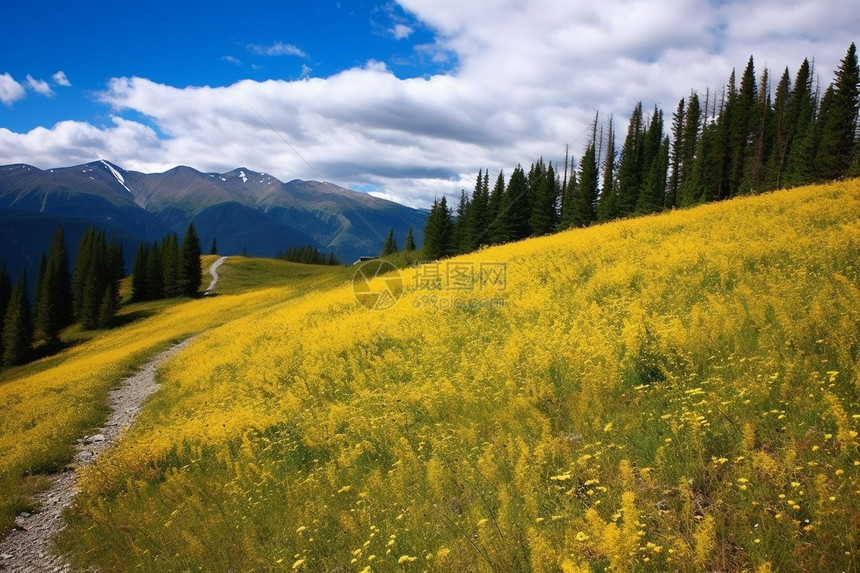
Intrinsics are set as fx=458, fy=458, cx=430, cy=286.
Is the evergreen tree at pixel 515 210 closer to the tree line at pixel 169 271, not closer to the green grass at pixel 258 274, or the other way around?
the green grass at pixel 258 274

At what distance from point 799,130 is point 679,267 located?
6324cm

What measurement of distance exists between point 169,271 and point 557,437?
8765 cm

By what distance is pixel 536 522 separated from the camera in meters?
5.24

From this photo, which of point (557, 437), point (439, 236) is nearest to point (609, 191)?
point (439, 236)

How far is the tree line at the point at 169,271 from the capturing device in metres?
77.4

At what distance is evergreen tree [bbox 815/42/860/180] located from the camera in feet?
156

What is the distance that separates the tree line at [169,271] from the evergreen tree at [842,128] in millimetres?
84643

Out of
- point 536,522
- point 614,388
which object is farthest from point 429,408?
point 536,522

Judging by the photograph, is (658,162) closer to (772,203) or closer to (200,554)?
(772,203)

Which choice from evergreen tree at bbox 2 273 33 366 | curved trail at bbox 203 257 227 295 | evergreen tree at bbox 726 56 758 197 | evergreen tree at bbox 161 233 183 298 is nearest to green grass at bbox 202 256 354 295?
curved trail at bbox 203 257 227 295

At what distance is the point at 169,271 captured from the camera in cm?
8044

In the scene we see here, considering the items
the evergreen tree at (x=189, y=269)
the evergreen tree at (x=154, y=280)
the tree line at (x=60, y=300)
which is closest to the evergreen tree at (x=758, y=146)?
the evergreen tree at (x=189, y=269)

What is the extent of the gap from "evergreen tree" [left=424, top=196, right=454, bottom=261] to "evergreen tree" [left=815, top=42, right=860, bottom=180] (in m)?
43.1

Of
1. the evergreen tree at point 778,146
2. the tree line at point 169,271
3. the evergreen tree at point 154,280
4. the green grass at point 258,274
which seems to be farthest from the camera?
the evergreen tree at point 154,280
